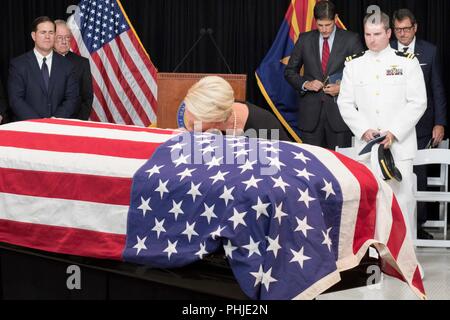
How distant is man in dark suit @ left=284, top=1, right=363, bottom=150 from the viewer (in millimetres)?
6465

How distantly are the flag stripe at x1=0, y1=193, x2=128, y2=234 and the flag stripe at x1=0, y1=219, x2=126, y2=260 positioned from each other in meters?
0.02

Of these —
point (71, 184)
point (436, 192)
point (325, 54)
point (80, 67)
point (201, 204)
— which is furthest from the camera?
point (80, 67)

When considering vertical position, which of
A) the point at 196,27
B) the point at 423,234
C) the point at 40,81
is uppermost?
the point at 196,27

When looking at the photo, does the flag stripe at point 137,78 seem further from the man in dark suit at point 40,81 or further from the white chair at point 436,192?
the white chair at point 436,192

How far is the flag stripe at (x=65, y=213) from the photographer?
319 cm

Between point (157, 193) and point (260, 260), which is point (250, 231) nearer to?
point (260, 260)

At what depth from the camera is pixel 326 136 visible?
6.61 meters

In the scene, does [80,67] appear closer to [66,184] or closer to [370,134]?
[370,134]

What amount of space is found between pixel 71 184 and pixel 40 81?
318cm

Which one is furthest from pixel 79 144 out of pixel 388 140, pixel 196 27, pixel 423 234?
pixel 196 27

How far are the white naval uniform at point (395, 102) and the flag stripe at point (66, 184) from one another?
240cm

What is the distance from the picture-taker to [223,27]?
295 inches

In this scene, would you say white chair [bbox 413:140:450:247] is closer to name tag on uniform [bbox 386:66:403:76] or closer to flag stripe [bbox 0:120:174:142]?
name tag on uniform [bbox 386:66:403:76]
